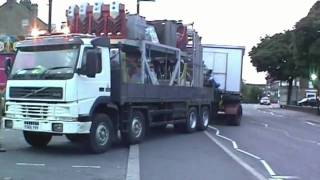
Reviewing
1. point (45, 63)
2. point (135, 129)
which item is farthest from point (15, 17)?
point (45, 63)

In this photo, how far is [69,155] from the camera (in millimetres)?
14328

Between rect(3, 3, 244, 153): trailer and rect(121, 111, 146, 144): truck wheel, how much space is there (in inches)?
1.1

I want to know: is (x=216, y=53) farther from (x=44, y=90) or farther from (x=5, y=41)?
(x=5, y=41)

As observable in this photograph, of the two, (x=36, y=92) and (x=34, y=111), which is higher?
(x=36, y=92)

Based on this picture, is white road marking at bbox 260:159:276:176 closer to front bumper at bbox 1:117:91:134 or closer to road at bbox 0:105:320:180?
road at bbox 0:105:320:180

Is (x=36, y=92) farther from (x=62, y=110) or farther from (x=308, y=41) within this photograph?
(x=308, y=41)

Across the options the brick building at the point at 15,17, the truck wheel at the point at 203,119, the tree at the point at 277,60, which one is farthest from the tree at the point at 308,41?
the brick building at the point at 15,17

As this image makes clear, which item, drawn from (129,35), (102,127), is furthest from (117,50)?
(102,127)

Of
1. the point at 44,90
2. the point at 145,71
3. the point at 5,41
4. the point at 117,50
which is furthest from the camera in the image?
the point at 5,41

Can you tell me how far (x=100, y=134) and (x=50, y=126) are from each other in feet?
4.65

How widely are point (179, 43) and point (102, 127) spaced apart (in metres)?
7.45

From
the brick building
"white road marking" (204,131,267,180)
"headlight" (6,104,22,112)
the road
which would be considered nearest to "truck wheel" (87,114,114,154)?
the road

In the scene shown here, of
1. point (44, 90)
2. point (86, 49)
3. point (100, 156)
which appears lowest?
point (100, 156)

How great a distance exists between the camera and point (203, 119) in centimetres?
2359
